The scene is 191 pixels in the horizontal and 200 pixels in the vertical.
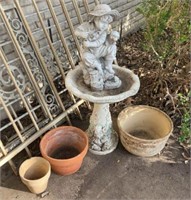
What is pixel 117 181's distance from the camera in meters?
2.00

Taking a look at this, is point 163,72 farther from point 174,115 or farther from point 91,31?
point 91,31

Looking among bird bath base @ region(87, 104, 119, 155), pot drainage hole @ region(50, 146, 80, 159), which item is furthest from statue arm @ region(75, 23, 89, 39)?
pot drainage hole @ region(50, 146, 80, 159)

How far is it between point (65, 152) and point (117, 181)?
0.51 m

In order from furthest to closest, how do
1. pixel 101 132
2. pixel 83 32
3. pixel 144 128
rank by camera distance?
pixel 144 128 < pixel 101 132 < pixel 83 32

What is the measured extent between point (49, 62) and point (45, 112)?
1.73 ft

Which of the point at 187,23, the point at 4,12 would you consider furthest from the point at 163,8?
the point at 4,12

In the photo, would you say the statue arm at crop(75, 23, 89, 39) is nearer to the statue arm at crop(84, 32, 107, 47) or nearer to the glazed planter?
the statue arm at crop(84, 32, 107, 47)

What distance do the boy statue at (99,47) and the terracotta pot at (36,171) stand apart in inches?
27.9

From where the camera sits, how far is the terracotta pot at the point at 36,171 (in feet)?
6.03

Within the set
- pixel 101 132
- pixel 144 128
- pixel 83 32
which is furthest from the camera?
pixel 144 128

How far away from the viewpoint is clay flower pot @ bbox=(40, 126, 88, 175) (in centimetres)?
196

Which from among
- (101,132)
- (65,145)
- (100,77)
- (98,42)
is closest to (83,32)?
(98,42)

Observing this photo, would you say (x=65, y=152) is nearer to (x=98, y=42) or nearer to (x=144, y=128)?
(x=144, y=128)

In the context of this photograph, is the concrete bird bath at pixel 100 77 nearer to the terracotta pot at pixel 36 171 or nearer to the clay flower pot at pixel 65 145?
the clay flower pot at pixel 65 145
